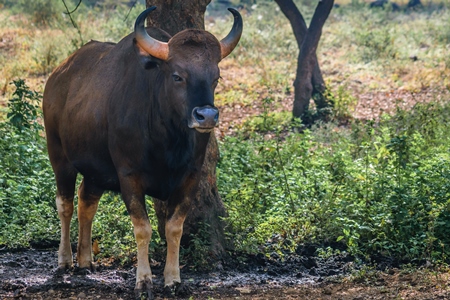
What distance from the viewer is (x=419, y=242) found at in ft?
24.2

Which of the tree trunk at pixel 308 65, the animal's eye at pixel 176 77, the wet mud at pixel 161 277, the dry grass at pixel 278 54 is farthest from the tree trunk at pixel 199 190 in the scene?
the dry grass at pixel 278 54

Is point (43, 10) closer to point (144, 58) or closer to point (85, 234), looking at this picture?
point (85, 234)

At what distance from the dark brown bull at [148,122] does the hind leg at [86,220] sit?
53 millimetres

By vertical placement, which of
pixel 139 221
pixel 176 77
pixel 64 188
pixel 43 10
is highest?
pixel 43 10

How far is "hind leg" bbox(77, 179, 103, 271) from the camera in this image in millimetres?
7547

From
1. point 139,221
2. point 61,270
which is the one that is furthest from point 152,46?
point 61,270

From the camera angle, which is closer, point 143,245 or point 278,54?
point 143,245

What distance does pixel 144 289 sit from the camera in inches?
256

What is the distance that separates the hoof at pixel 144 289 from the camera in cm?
645

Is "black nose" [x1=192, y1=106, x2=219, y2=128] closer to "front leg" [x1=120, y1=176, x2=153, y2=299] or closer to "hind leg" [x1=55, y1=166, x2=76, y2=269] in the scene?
"front leg" [x1=120, y1=176, x2=153, y2=299]

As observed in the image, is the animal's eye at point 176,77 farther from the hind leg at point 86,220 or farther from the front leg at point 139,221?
the hind leg at point 86,220

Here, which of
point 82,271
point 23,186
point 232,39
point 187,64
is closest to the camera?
point 187,64

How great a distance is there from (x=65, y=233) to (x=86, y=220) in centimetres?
Answer: 24

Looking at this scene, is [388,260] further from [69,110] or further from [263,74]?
[263,74]
